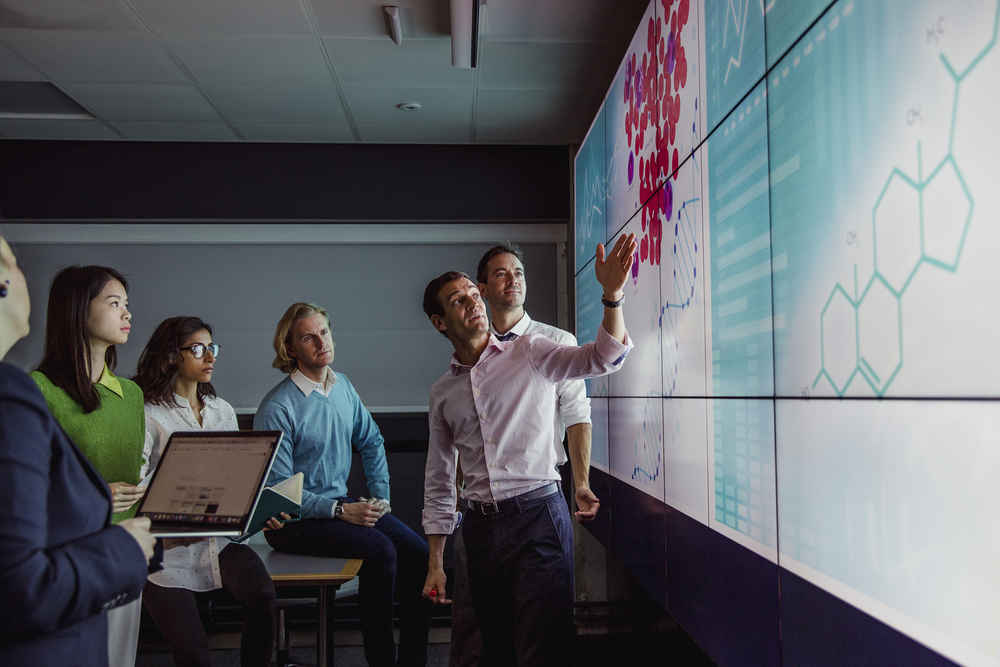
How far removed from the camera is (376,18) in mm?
3422

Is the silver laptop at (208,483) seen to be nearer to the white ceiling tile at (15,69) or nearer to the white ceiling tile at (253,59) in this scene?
the white ceiling tile at (253,59)

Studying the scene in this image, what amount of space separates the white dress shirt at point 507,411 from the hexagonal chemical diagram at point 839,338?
70cm

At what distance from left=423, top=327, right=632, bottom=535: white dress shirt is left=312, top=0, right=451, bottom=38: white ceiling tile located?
1.77 meters

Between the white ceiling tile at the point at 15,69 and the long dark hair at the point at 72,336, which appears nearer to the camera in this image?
the long dark hair at the point at 72,336

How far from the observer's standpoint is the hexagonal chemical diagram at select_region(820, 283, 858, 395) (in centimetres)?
133

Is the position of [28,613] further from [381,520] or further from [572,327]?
[572,327]

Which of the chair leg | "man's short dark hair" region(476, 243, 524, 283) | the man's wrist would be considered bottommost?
the chair leg

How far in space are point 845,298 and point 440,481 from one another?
137 cm

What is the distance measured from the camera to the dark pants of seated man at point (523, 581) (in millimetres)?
2023

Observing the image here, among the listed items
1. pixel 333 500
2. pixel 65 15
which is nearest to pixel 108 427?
pixel 333 500

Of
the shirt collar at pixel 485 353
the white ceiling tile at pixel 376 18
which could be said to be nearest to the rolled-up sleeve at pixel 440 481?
the shirt collar at pixel 485 353

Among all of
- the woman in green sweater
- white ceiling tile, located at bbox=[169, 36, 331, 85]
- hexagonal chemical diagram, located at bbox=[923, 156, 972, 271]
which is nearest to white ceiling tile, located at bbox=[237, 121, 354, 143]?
white ceiling tile, located at bbox=[169, 36, 331, 85]

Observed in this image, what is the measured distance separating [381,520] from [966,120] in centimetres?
269

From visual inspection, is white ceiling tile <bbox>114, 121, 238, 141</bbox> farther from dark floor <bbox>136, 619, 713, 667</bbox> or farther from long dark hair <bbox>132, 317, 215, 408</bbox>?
dark floor <bbox>136, 619, 713, 667</bbox>
